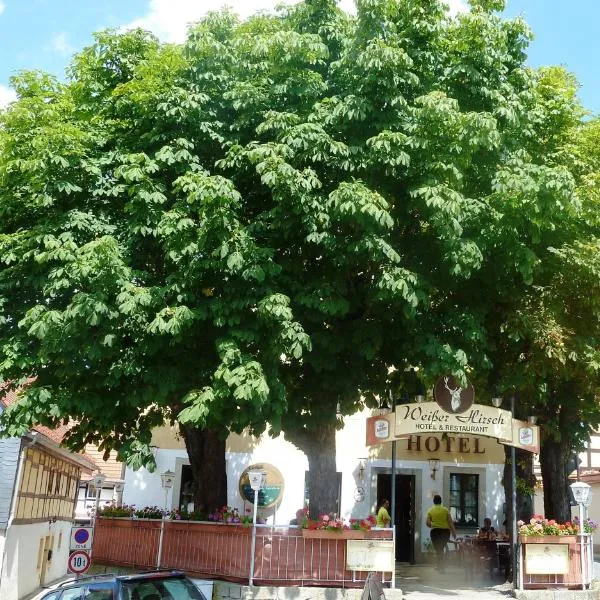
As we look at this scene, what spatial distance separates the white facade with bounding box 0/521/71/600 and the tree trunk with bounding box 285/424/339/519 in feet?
25.2

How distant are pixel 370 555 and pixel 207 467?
194 inches

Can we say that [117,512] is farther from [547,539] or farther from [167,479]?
[547,539]

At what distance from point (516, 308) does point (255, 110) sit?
20.3 ft

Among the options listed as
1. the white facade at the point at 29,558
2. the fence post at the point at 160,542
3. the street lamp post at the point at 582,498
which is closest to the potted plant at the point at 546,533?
the street lamp post at the point at 582,498

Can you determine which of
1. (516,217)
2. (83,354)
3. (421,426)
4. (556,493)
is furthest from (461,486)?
(83,354)

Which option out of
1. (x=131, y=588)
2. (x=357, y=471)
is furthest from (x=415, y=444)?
(x=131, y=588)

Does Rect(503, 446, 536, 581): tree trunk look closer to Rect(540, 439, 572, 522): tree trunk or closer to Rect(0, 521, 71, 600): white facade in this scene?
Rect(540, 439, 572, 522): tree trunk

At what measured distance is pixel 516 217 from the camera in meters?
11.9

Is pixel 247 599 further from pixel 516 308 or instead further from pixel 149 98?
pixel 149 98

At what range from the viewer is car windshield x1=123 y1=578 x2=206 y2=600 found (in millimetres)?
9477

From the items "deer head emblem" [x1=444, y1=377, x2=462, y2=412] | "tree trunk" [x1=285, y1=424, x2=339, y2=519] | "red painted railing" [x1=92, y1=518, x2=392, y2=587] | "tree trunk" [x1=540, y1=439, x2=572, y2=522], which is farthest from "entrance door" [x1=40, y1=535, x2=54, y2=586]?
"tree trunk" [x1=540, y1=439, x2=572, y2=522]

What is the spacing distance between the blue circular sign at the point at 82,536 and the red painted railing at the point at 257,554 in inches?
63.8

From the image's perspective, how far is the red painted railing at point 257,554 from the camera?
12641 mm

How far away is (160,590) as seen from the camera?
973cm
